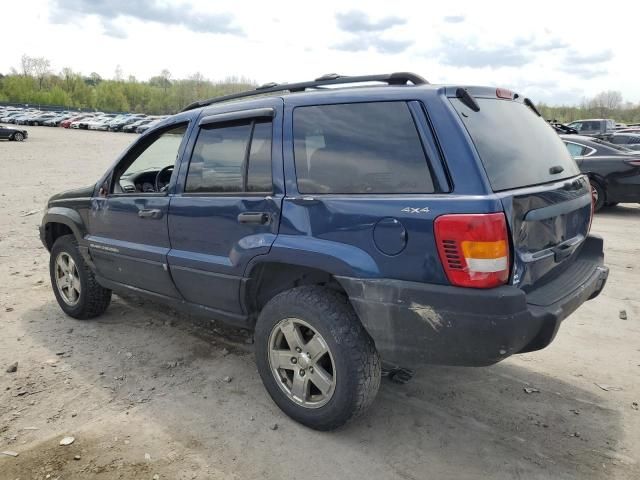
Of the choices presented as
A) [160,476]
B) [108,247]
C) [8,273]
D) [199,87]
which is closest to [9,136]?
[8,273]

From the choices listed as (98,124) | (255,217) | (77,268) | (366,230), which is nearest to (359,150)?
(366,230)

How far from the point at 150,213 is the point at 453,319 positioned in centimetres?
241

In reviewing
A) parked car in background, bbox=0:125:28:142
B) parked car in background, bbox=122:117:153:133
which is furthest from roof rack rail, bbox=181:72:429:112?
parked car in background, bbox=122:117:153:133

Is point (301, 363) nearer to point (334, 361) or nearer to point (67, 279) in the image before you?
point (334, 361)

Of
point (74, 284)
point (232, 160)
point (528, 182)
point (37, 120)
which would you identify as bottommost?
point (74, 284)

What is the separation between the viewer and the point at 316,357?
3035 millimetres

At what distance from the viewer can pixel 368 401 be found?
9.62 ft

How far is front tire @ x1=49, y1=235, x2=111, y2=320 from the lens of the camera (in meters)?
4.73

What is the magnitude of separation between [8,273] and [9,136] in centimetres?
3311

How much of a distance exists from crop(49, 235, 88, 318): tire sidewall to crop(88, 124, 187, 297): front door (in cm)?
28

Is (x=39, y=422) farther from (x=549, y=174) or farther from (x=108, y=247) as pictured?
(x=549, y=174)

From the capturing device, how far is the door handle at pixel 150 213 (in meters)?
3.86

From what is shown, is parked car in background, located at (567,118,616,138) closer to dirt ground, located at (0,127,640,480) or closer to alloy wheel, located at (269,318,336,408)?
dirt ground, located at (0,127,640,480)

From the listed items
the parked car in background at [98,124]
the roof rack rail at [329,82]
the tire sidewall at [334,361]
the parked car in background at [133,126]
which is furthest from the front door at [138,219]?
the parked car in background at [98,124]
